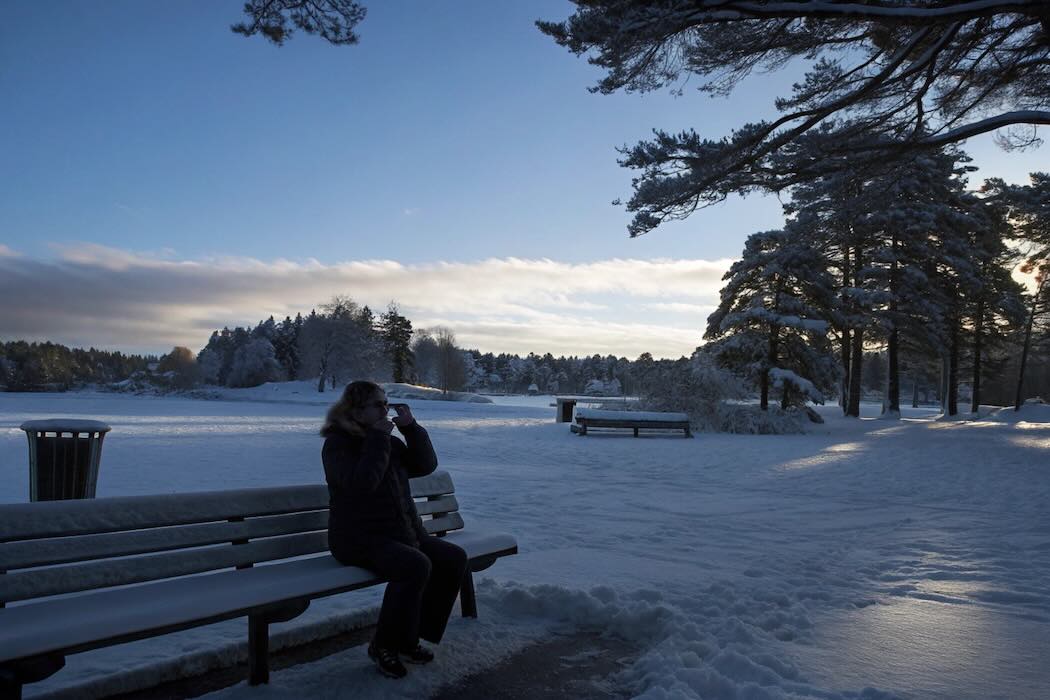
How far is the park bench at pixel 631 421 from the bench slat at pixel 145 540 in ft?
54.6

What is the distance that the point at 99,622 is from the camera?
2.84 metres

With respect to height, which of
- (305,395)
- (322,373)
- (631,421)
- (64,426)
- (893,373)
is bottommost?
(305,395)

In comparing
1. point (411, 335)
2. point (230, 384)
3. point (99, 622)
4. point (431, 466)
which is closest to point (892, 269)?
point (431, 466)

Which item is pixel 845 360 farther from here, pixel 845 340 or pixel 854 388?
pixel 854 388

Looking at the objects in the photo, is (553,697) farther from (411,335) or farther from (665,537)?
(411,335)

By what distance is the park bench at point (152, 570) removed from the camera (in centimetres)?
277

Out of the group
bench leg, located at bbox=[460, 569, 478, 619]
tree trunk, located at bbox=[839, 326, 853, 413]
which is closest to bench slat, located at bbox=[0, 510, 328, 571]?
bench leg, located at bbox=[460, 569, 478, 619]

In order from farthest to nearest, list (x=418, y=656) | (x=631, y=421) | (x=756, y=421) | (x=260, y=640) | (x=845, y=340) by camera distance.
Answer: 1. (x=845, y=340)
2. (x=756, y=421)
3. (x=631, y=421)
4. (x=418, y=656)
5. (x=260, y=640)

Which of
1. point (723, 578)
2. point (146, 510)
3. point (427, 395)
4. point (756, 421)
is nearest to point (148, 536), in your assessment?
point (146, 510)

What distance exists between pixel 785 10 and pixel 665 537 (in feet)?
17.7

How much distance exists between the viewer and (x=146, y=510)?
3.41 metres

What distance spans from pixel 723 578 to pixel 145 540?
408cm

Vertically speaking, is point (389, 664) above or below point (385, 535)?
below

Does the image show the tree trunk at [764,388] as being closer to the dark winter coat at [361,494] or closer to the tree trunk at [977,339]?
the tree trunk at [977,339]
